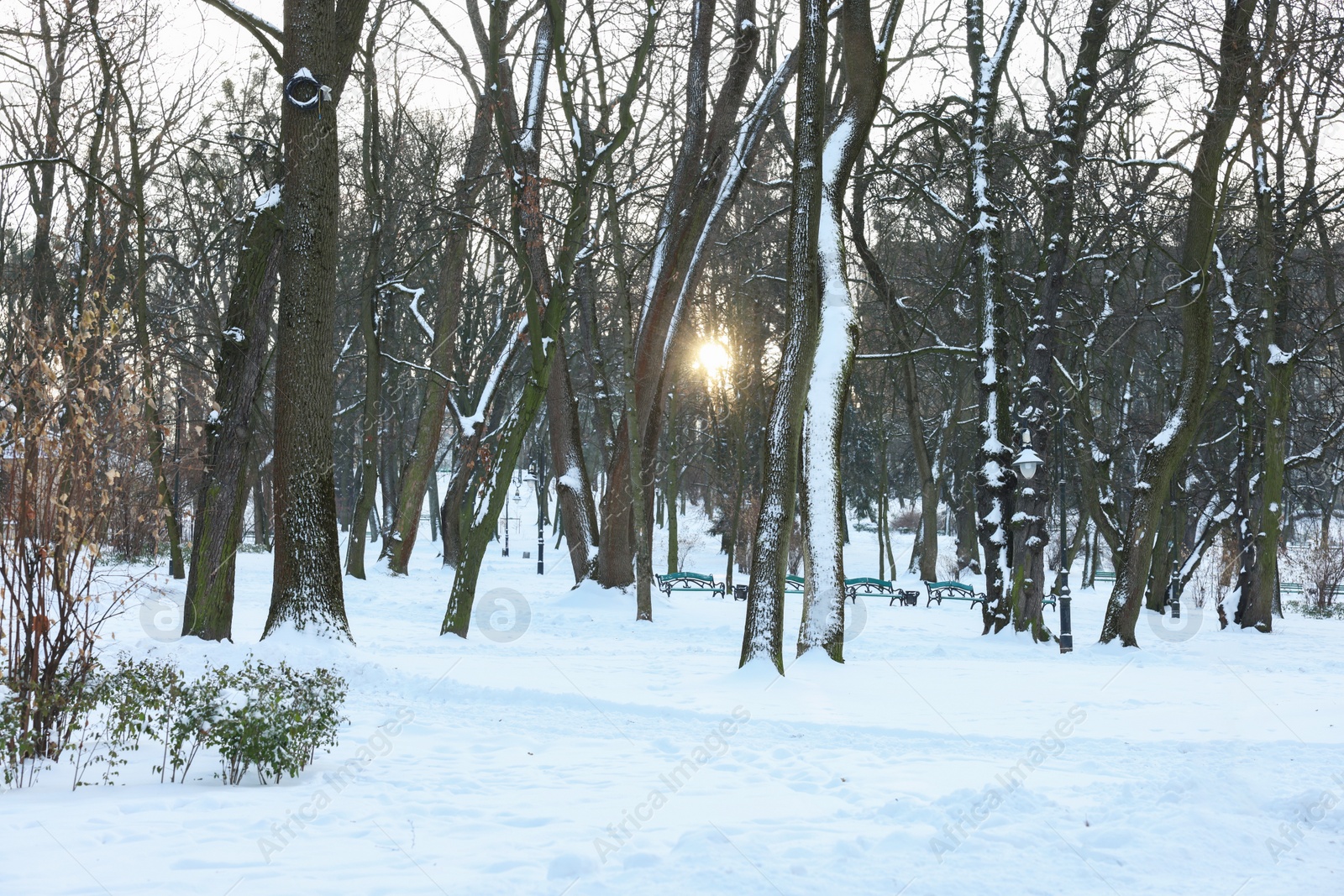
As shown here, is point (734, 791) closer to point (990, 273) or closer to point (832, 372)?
point (832, 372)

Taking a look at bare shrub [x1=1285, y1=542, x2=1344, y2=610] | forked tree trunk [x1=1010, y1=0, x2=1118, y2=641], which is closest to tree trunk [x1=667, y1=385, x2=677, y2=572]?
forked tree trunk [x1=1010, y1=0, x2=1118, y2=641]

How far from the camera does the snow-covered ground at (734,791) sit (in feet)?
13.7

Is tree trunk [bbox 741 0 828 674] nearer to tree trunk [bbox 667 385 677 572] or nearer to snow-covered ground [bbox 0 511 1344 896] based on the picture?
snow-covered ground [bbox 0 511 1344 896]

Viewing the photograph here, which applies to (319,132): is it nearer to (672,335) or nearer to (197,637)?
(197,637)

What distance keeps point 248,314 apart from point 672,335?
7.01 meters

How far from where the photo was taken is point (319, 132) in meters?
9.35

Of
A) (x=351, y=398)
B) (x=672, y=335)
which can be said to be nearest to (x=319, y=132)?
(x=672, y=335)

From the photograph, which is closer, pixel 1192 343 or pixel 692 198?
pixel 1192 343

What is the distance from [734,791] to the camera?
559 cm

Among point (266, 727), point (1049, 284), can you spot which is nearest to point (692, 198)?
point (1049, 284)

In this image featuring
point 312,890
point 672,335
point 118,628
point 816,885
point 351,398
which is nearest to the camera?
point 312,890

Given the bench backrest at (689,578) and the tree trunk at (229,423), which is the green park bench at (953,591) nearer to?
the bench backrest at (689,578)

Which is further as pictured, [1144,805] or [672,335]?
[672,335]

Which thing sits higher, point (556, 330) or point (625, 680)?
point (556, 330)
